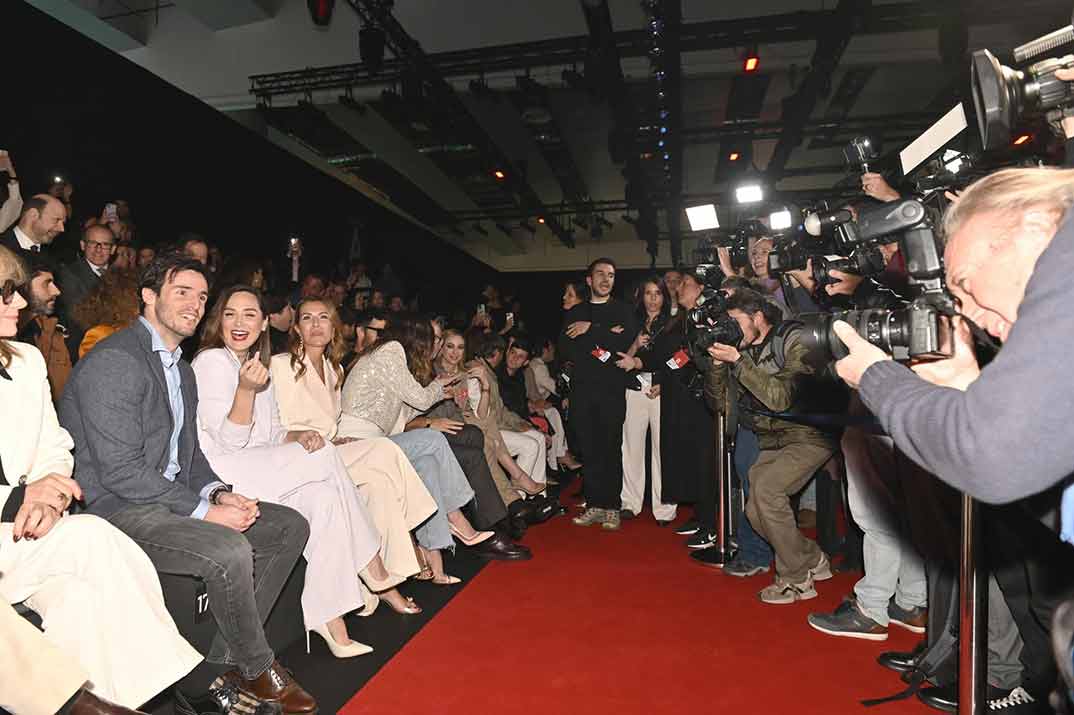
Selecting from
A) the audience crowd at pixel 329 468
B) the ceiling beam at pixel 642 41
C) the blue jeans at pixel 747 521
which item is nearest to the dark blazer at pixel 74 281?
the audience crowd at pixel 329 468

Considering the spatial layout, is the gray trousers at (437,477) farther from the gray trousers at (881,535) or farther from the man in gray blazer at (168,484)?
the gray trousers at (881,535)

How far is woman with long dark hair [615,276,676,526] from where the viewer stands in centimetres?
479

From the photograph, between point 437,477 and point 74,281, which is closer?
point 437,477

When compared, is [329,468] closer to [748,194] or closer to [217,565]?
[217,565]

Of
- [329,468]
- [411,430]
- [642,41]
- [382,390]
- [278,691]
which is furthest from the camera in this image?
[642,41]

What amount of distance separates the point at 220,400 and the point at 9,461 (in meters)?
0.79

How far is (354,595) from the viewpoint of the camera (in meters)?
2.66

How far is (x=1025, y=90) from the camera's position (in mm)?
1357

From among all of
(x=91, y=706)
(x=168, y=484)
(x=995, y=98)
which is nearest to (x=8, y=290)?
(x=168, y=484)

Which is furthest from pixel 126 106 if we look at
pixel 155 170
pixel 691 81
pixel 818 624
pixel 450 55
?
pixel 691 81

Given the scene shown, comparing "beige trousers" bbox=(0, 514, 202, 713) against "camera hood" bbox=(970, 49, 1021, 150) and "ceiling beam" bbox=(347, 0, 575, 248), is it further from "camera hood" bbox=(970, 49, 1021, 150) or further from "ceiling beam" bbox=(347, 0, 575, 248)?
"ceiling beam" bbox=(347, 0, 575, 248)

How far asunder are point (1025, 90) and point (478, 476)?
3.15 meters

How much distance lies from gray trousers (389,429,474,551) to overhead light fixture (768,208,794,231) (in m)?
1.84

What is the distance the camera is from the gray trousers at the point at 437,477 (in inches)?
139
